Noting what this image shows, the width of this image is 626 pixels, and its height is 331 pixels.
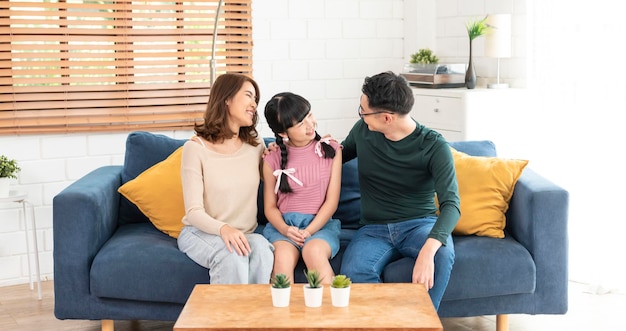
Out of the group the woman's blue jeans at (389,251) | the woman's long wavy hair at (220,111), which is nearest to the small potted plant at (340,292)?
the woman's blue jeans at (389,251)

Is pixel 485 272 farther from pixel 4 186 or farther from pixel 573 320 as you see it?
pixel 4 186

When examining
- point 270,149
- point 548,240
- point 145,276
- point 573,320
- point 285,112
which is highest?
point 285,112

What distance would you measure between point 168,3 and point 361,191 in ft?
6.46

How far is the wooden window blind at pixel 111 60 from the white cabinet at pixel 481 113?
1.21m

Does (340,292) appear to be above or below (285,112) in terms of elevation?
below

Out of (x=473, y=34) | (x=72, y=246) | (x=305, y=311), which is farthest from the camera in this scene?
(x=473, y=34)

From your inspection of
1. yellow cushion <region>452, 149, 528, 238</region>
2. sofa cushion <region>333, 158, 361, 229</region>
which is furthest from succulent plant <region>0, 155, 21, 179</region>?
yellow cushion <region>452, 149, 528, 238</region>

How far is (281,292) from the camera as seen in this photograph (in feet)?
8.08

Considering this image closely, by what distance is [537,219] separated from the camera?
3.28 meters

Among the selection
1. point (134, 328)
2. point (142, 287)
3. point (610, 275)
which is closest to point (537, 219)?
point (610, 275)

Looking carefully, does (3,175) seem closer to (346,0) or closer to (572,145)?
(346,0)

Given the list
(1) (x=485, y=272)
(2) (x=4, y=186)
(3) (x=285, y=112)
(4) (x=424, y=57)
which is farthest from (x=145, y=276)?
(4) (x=424, y=57)

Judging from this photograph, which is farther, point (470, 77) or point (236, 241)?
point (470, 77)

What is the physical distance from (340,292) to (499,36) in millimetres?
2554
